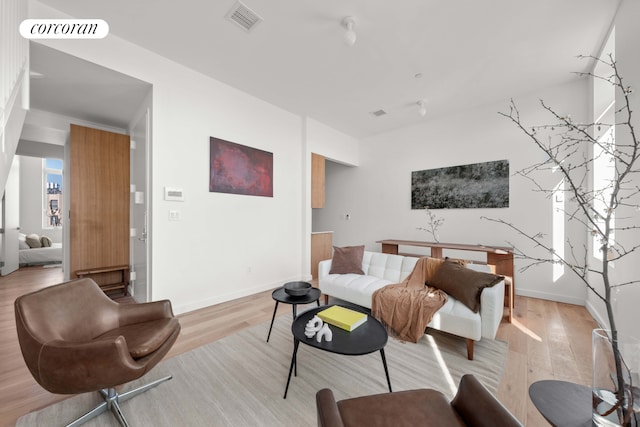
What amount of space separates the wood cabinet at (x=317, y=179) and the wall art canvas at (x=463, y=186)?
5.88 ft

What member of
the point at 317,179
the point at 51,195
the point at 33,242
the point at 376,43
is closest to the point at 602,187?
the point at 376,43

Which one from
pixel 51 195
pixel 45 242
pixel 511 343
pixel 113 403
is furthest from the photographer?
pixel 51 195

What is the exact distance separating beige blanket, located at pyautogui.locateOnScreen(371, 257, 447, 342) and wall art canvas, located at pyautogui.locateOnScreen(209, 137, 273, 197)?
2323mm

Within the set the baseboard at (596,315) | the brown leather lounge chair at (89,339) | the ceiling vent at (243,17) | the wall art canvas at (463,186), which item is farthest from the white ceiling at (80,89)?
the baseboard at (596,315)

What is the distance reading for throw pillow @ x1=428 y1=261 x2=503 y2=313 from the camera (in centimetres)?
213

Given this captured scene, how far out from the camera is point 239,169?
3541 millimetres

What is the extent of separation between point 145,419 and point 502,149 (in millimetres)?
5091

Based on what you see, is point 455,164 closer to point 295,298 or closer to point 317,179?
point 317,179

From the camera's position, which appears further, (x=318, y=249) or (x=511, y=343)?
(x=318, y=249)

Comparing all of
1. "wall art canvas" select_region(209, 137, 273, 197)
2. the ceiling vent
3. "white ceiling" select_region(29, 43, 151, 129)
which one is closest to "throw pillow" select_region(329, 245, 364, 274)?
"wall art canvas" select_region(209, 137, 273, 197)

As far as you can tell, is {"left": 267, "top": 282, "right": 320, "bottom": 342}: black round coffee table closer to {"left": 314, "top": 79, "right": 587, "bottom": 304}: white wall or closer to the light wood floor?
the light wood floor

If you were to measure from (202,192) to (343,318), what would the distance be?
243cm

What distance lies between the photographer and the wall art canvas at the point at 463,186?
384cm

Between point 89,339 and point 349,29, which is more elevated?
point 349,29
